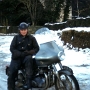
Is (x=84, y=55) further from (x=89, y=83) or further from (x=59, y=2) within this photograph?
(x=59, y=2)

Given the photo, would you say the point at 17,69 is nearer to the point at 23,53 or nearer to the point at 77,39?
the point at 23,53

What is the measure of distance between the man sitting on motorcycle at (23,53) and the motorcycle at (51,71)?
0.46 ft

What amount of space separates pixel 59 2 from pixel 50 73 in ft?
116

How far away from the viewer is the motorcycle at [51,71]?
6.82 meters

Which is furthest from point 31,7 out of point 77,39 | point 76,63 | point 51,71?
point 51,71

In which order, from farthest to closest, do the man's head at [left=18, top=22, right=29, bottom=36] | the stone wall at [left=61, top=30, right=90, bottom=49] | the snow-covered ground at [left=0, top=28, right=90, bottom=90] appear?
the stone wall at [left=61, top=30, right=90, bottom=49]
the snow-covered ground at [left=0, top=28, right=90, bottom=90]
the man's head at [left=18, top=22, right=29, bottom=36]

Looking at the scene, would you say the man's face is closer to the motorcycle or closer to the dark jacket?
the dark jacket

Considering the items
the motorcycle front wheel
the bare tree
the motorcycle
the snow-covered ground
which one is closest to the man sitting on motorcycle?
the motorcycle

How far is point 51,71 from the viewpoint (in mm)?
6980

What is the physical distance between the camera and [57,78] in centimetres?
693

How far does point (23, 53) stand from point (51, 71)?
74 cm

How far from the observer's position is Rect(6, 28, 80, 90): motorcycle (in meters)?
6.82

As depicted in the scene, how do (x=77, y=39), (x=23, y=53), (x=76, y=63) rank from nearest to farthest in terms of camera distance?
(x=23, y=53)
(x=76, y=63)
(x=77, y=39)

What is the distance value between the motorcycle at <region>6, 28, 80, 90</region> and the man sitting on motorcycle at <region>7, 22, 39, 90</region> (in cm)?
14
